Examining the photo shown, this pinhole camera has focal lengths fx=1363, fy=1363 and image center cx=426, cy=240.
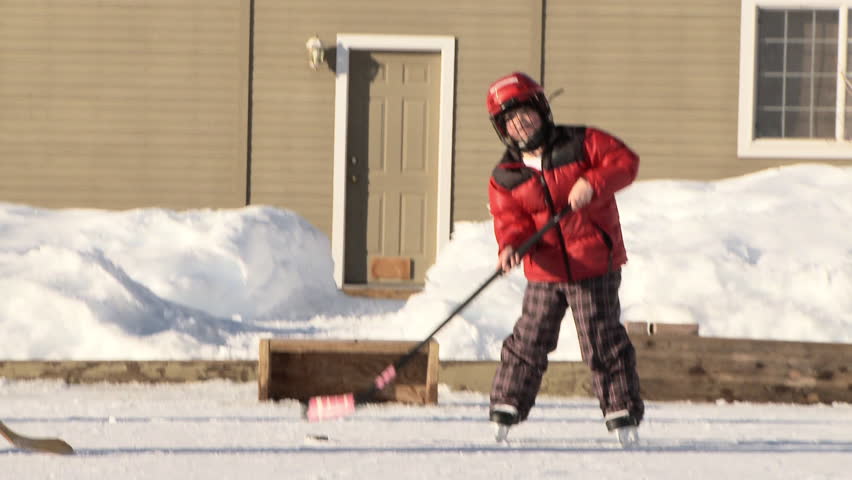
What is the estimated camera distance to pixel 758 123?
14266 millimetres

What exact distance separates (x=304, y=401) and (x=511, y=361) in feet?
5.26

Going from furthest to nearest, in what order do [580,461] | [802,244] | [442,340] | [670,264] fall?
[802,244]
[670,264]
[442,340]
[580,461]

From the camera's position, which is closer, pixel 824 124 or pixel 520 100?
pixel 520 100

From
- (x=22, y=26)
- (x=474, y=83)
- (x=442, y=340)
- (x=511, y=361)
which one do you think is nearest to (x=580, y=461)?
(x=511, y=361)

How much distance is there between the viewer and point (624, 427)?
5.70 meters

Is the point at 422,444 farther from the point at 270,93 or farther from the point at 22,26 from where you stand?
the point at 22,26

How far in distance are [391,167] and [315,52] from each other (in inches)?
55.5

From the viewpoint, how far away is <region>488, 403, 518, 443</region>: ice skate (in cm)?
579

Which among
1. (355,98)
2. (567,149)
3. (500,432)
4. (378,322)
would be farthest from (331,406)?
(355,98)

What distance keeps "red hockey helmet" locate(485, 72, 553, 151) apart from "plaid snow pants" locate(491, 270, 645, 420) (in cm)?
64

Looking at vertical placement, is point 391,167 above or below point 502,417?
above

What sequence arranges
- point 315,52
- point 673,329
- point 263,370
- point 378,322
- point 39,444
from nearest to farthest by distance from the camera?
point 39,444, point 263,370, point 673,329, point 378,322, point 315,52

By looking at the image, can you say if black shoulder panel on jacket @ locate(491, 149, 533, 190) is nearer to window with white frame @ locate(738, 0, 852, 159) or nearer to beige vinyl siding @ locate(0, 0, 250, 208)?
beige vinyl siding @ locate(0, 0, 250, 208)

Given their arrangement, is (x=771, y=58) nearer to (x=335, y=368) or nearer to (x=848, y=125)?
(x=848, y=125)
